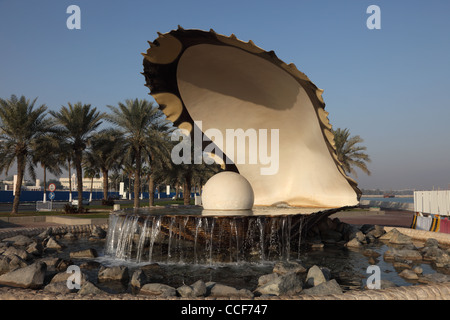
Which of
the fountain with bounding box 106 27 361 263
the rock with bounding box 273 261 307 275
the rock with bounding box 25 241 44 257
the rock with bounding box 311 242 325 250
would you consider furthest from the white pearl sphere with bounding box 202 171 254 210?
the rock with bounding box 25 241 44 257

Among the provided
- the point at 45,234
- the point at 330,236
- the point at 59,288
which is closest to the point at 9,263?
the point at 59,288

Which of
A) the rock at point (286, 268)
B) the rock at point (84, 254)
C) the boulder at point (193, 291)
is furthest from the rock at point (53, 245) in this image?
the rock at point (286, 268)

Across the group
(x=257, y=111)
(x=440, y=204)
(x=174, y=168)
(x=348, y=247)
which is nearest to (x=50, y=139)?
(x=174, y=168)

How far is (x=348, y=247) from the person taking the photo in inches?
537

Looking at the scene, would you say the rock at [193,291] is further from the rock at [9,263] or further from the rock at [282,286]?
the rock at [9,263]

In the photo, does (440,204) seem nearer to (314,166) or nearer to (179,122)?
(314,166)

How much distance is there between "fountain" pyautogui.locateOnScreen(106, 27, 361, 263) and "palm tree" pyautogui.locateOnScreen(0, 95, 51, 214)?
18584 millimetres

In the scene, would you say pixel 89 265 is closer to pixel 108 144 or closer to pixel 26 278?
pixel 26 278

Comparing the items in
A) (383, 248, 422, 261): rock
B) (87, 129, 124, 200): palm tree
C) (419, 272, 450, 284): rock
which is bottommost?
(383, 248, 422, 261): rock

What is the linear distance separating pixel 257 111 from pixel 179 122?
3497 mm

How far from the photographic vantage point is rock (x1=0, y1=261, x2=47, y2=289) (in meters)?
7.61

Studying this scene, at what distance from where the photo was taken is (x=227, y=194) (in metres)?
12.1

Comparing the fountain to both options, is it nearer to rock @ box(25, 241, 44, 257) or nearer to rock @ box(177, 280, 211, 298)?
rock @ box(25, 241, 44, 257)
